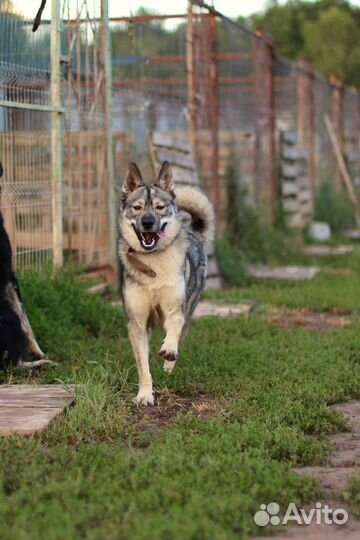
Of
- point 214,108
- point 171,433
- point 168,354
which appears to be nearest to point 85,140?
point 214,108

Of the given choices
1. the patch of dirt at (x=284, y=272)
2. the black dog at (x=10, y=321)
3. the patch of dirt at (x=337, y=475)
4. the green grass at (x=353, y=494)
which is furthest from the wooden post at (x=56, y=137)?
the green grass at (x=353, y=494)

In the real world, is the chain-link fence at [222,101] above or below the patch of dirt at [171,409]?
above

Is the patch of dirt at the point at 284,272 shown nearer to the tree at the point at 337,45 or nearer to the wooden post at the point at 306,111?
the wooden post at the point at 306,111

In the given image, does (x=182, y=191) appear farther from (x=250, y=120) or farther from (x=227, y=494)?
(x=250, y=120)

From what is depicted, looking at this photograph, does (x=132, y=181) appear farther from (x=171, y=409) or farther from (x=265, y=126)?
(x=265, y=126)

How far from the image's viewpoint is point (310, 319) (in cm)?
920

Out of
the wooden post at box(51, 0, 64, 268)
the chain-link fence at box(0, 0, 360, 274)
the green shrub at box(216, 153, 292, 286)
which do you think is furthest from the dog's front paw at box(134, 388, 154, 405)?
the green shrub at box(216, 153, 292, 286)

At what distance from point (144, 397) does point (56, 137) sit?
3.48 m

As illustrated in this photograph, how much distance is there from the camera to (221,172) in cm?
1360

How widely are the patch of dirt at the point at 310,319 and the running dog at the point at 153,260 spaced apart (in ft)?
8.04

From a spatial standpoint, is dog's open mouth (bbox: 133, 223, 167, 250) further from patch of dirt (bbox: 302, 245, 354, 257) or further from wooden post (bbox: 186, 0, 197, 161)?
patch of dirt (bbox: 302, 245, 354, 257)

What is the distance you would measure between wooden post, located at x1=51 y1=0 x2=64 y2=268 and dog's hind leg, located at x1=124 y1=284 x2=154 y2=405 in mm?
2452

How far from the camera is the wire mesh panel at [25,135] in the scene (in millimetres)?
7832

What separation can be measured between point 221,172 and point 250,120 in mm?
1372
